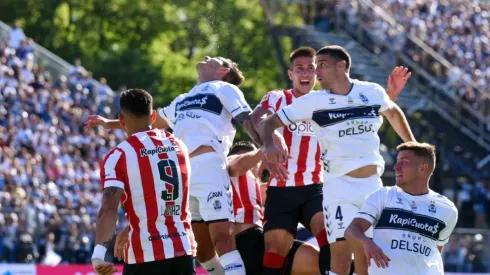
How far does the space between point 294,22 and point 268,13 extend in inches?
51.5

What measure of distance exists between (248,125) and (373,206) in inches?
67.8

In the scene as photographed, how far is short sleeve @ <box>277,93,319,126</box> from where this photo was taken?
953cm

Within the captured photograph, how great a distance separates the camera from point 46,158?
25.4 metres

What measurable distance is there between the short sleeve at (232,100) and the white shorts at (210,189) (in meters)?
0.46

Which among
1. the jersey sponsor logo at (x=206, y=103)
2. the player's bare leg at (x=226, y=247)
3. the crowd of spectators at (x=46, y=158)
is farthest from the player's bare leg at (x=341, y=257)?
the crowd of spectators at (x=46, y=158)

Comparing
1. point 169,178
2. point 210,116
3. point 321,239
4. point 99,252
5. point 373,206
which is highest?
point 210,116

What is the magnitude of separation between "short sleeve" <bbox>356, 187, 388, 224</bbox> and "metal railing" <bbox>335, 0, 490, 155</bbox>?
846 inches

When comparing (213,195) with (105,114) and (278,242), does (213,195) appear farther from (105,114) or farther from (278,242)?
(105,114)

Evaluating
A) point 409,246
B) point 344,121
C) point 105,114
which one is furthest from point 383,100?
point 105,114

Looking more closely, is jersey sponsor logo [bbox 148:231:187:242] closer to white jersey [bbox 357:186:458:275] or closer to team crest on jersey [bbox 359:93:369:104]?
white jersey [bbox 357:186:458:275]

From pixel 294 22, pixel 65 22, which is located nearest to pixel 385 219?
pixel 294 22

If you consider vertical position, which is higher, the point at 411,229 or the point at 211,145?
the point at 211,145

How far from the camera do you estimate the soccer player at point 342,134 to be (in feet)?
31.5

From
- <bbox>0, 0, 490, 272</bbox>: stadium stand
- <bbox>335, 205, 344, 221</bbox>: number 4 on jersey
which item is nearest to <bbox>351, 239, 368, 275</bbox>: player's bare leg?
<bbox>335, 205, 344, 221</bbox>: number 4 on jersey
